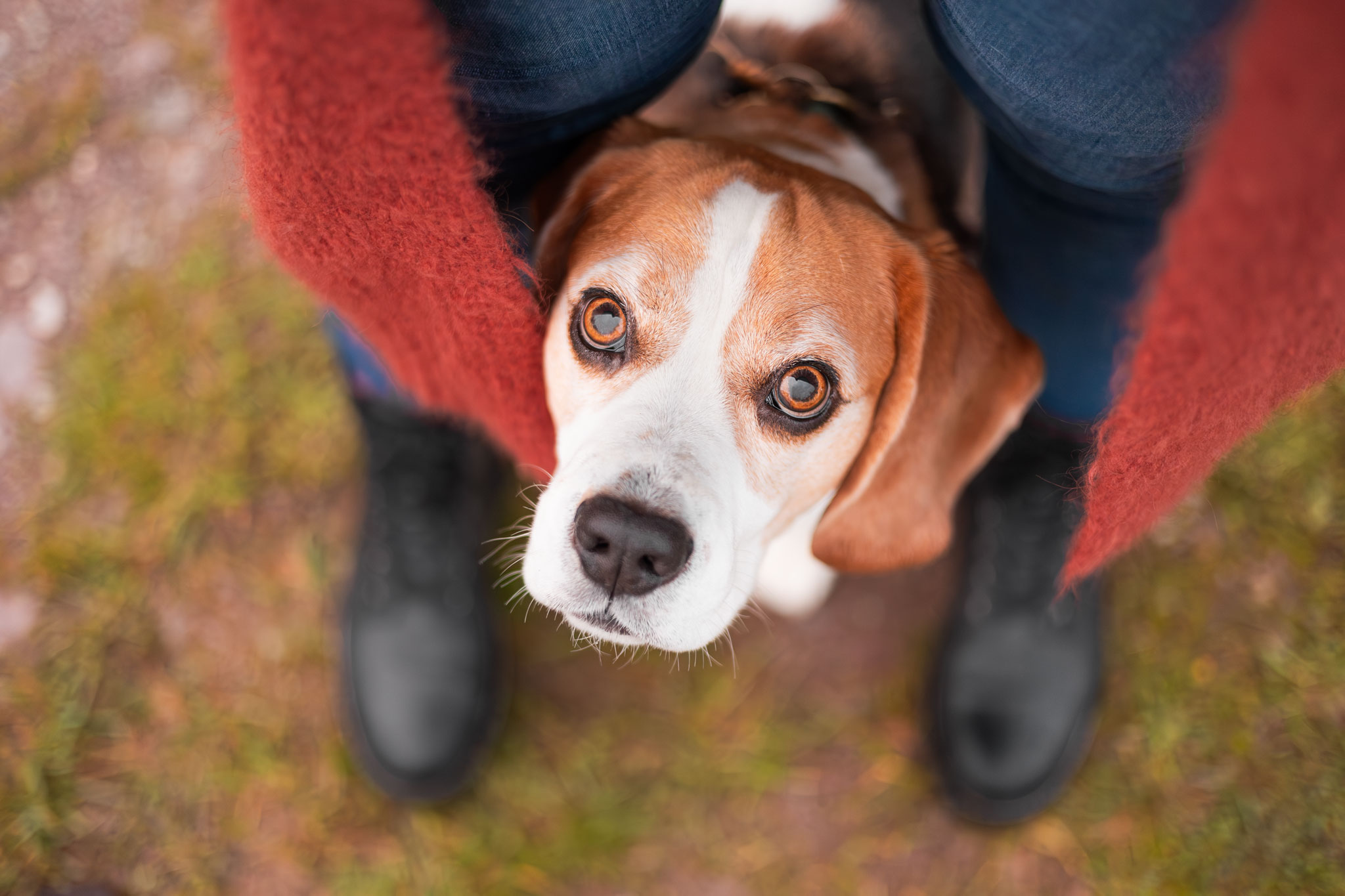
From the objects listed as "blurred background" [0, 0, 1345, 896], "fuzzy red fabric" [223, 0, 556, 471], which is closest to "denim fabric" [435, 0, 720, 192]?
"fuzzy red fabric" [223, 0, 556, 471]

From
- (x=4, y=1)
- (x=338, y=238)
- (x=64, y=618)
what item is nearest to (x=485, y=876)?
(x=64, y=618)

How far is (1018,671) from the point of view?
267 centimetres

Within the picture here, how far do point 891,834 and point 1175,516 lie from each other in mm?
1388

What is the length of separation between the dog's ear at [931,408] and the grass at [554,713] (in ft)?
3.41

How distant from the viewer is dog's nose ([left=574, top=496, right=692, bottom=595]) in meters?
1.59

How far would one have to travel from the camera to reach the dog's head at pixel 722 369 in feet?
5.45

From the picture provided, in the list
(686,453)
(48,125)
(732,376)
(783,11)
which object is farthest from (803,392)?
Answer: (48,125)

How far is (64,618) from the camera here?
2.87 meters

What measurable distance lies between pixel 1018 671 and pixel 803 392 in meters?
1.42

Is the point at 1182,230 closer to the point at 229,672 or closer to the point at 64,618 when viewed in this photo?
the point at 229,672

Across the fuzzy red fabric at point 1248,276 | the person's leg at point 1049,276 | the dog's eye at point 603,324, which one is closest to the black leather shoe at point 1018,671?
the person's leg at point 1049,276

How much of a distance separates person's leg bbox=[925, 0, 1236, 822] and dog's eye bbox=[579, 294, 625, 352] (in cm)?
76

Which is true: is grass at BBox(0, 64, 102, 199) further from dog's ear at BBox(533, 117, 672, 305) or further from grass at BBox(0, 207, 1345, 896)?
dog's ear at BBox(533, 117, 672, 305)

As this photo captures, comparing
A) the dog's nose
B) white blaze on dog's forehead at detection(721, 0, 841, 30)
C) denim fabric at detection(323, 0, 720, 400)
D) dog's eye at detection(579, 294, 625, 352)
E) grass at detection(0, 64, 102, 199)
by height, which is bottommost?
grass at detection(0, 64, 102, 199)
